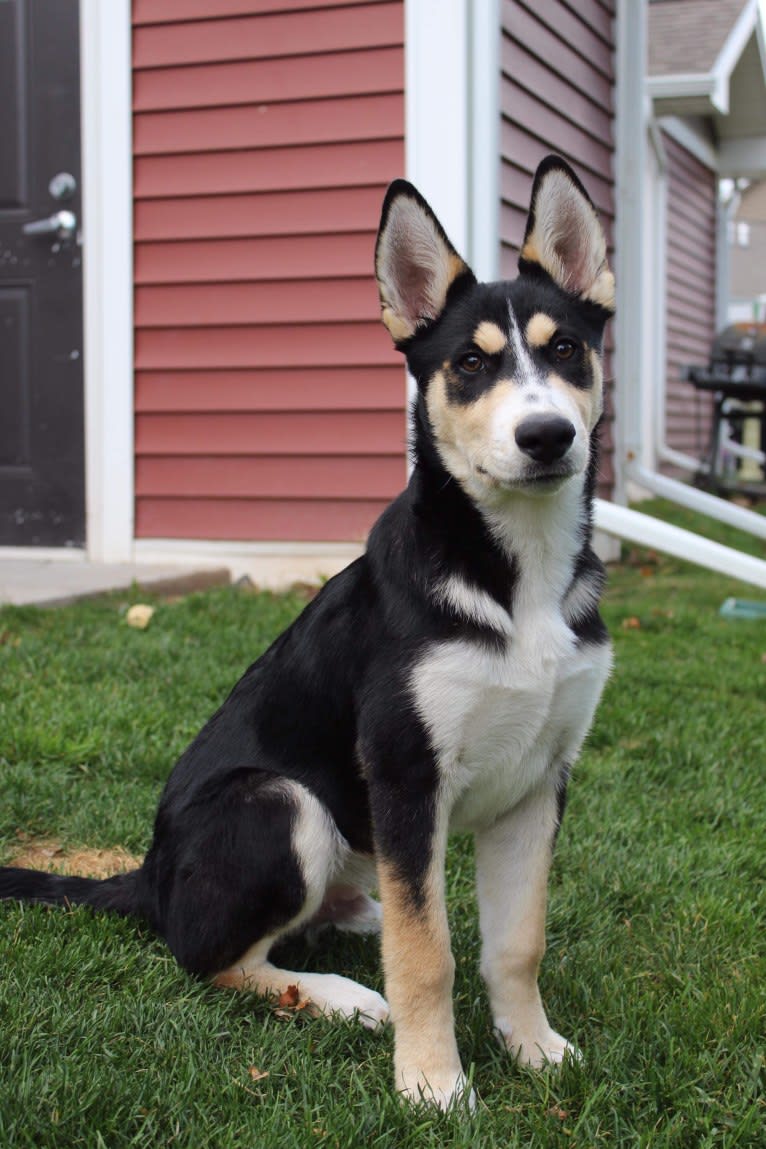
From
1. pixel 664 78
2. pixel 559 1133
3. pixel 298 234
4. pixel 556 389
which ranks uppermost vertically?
pixel 664 78

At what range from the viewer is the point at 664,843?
330 centimetres

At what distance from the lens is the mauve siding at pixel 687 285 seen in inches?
597

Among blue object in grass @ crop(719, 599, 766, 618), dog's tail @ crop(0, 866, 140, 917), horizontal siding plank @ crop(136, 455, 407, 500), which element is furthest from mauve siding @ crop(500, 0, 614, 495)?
dog's tail @ crop(0, 866, 140, 917)

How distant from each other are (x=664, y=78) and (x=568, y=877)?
11.3 m

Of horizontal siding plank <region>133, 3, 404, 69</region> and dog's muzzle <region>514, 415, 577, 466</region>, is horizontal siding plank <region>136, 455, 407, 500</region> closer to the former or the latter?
horizontal siding plank <region>133, 3, 404, 69</region>

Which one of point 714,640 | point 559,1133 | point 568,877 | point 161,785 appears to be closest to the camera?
point 559,1133

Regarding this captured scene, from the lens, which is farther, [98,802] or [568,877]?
[98,802]

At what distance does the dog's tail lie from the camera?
2643 mm

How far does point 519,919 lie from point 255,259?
508 cm

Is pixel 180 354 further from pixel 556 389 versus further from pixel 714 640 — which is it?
pixel 556 389

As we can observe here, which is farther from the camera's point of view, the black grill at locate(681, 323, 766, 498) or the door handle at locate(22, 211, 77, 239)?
the black grill at locate(681, 323, 766, 498)

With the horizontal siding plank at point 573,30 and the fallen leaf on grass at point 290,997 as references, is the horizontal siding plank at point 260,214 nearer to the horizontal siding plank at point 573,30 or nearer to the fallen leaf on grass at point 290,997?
the horizontal siding plank at point 573,30

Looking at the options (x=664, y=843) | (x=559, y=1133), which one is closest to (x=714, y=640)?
(x=664, y=843)

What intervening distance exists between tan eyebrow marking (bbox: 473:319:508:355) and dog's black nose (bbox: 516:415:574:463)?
0.24 meters
